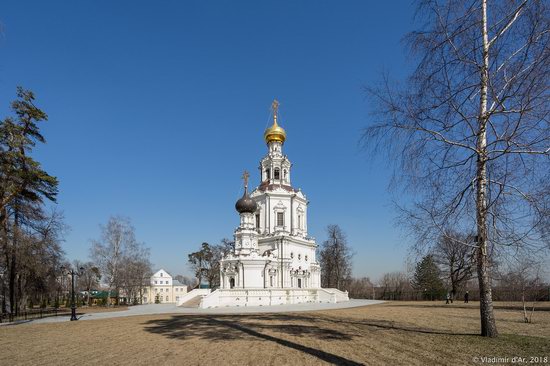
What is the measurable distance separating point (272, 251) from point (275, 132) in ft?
59.7

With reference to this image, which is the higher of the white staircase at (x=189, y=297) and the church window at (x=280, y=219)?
the church window at (x=280, y=219)

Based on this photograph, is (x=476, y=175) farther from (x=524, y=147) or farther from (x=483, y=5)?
(x=483, y=5)

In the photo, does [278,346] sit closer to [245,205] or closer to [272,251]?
[245,205]

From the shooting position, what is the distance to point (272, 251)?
44719mm

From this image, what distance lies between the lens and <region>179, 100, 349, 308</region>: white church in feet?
115

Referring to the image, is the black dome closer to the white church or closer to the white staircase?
the white church

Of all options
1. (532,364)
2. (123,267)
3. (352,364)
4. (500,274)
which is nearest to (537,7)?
(500,274)

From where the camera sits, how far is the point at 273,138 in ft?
177

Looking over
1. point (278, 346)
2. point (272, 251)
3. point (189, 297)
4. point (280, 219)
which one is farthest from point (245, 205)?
point (278, 346)

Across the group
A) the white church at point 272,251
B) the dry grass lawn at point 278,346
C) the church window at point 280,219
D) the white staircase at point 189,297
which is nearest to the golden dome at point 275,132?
the white church at point 272,251

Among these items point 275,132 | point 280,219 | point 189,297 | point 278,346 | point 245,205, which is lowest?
point 189,297

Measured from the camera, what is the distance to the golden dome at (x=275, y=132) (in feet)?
176

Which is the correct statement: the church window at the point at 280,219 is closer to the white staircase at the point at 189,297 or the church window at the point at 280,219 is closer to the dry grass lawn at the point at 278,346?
the white staircase at the point at 189,297

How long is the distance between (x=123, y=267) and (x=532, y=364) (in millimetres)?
41199
